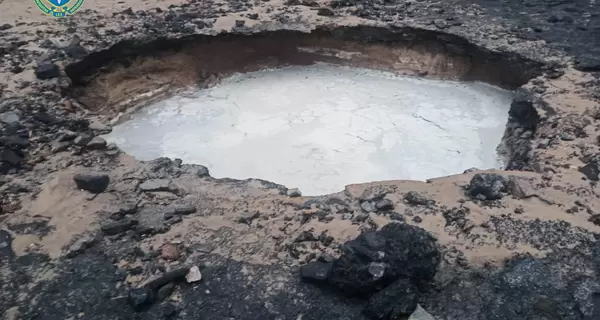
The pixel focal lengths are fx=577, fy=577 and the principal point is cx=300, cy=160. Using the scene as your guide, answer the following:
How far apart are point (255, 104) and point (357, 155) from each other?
55.7 inches

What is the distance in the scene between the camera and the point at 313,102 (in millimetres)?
5781

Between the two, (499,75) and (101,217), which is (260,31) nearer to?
(499,75)

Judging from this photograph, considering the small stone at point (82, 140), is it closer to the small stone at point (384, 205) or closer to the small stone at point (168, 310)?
the small stone at point (168, 310)

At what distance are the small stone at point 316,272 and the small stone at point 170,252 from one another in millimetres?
725

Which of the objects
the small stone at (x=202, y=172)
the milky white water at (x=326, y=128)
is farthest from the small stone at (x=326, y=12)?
the small stone at (x=202, y=172)

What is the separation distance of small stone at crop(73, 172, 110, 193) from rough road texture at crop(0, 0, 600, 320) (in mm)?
16

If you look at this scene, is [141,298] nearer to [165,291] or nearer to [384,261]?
[165,291]

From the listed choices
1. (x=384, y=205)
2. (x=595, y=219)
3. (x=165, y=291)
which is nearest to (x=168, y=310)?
(x=165, y=291)

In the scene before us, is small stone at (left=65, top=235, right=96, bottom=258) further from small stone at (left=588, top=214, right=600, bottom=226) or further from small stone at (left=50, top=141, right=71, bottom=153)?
small stone at (left=588, top=214, right=600, bottom=226)

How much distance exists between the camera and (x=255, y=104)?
19.1ft

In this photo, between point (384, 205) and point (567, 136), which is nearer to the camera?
point (384, 205)

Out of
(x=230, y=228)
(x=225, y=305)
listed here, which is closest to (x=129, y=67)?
(x=230, y=228)

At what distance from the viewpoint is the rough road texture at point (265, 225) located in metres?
2.99

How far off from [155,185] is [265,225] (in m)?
0.92
